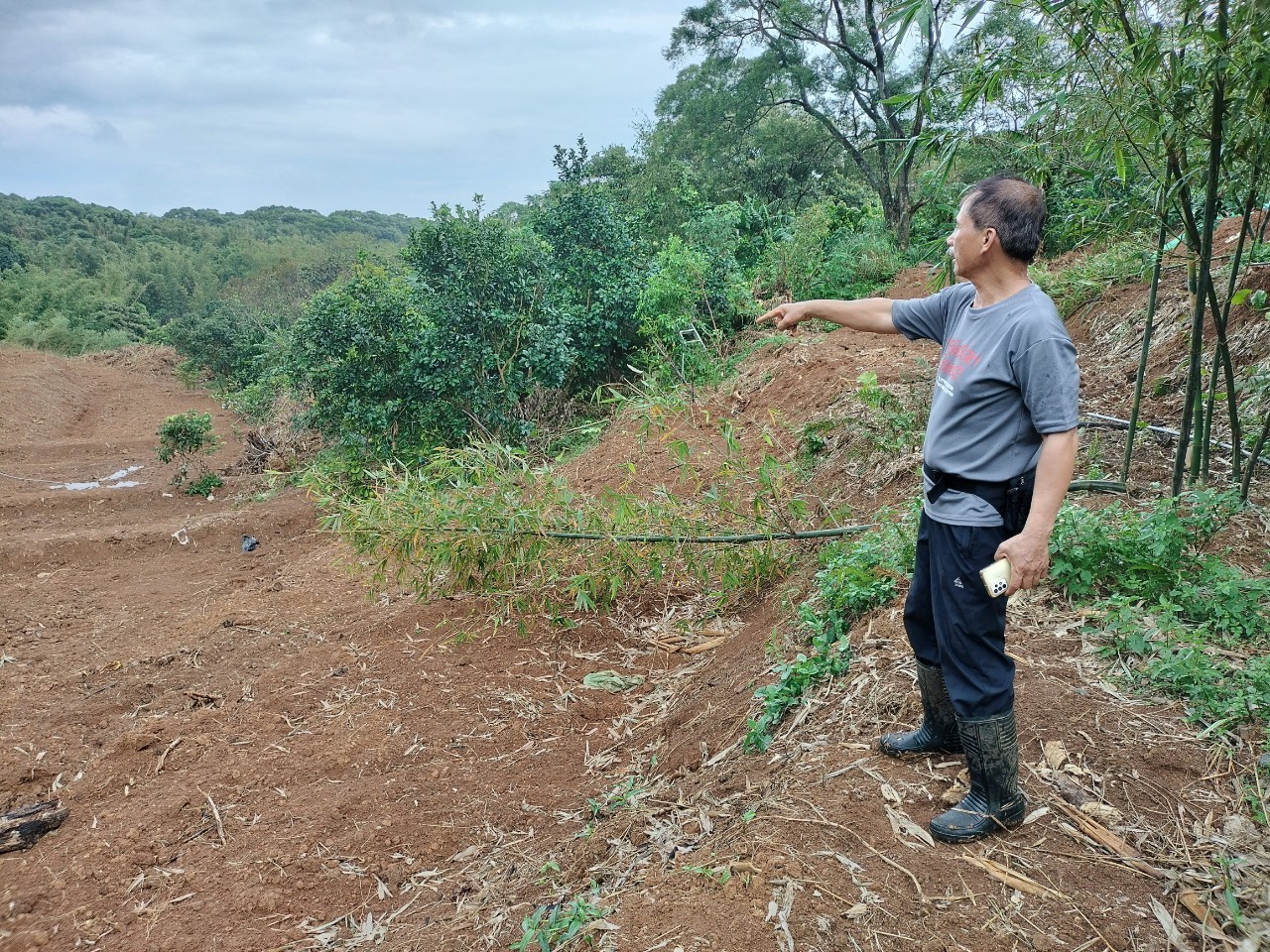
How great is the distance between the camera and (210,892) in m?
2.78

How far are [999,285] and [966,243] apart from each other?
0.40 ft

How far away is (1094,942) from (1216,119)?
7.59ft

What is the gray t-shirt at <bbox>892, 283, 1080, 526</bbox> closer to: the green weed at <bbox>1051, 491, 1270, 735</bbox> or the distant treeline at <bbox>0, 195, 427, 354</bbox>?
the green weed at <bbox>1051, 491, 1270, 735</bbox>

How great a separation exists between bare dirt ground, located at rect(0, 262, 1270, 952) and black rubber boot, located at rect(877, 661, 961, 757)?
62 mm

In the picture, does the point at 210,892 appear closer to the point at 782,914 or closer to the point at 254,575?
the point at 782,914

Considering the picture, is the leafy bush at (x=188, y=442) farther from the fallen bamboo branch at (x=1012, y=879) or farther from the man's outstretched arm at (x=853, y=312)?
the fallen bamboo branch at (x=1012, y=879)

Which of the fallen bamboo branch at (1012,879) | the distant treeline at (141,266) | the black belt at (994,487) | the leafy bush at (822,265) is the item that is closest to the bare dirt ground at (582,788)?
the fallen bamboo branch at (1012,879)

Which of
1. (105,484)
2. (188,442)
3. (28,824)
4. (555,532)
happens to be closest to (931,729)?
(555,532)

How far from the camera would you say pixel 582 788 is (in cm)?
317

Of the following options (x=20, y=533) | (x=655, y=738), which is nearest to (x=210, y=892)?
(x=655, y=738)

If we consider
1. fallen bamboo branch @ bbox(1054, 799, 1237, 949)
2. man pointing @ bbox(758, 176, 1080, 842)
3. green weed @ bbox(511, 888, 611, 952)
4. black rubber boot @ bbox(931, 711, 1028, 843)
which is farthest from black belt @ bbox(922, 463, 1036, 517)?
green weed @ bbox(511, 888, 611, 952)

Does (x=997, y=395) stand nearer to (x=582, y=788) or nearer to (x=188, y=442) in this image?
(x=582, y=788)

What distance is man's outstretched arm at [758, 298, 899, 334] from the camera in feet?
7.66

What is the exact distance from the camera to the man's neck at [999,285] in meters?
1.84
